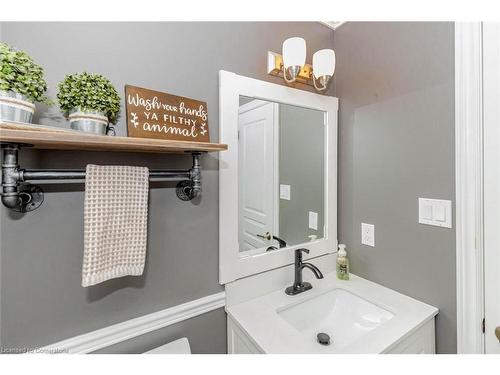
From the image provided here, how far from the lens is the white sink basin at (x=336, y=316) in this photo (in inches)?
40.3

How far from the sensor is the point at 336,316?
1126 mm

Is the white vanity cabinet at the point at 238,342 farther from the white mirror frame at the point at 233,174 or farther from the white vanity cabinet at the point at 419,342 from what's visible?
the white vanity cabinet at the point at 419,342

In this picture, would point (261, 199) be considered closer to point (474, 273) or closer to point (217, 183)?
point (217, 183)

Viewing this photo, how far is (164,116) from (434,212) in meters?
1.11

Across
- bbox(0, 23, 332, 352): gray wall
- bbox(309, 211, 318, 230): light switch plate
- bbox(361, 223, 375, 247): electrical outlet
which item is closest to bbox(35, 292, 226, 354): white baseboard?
bbox(0, 23, 332, 352): gray wall

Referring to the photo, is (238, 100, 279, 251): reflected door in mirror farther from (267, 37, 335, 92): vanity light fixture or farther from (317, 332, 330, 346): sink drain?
(317, 332, 330, 346): sink drain

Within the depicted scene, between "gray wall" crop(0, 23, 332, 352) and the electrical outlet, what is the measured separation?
2.51 ft

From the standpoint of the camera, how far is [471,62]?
2.86 ft

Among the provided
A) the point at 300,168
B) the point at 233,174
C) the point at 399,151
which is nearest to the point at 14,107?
the point at 233,174

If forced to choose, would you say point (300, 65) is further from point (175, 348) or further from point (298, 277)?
point (175, 348)
